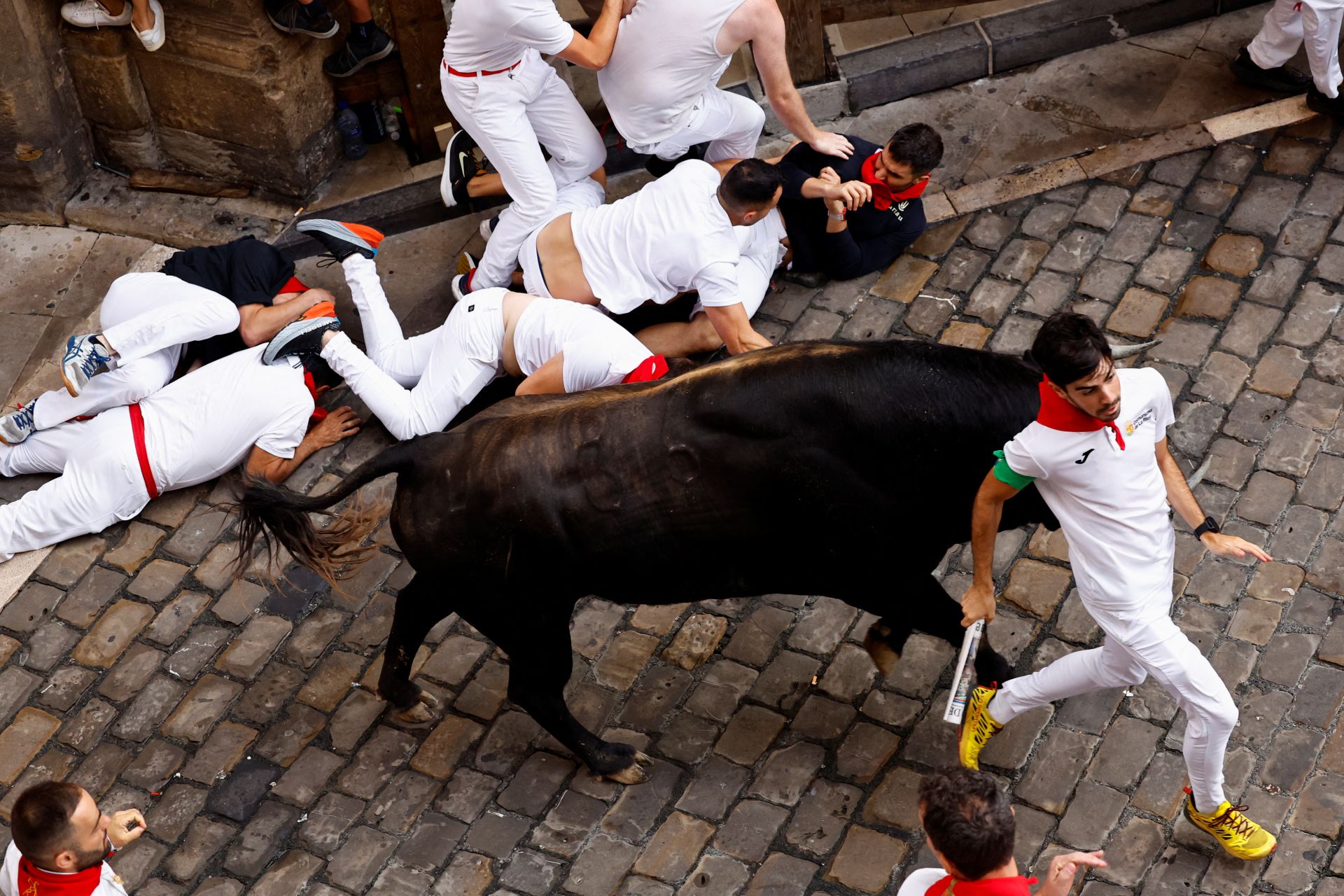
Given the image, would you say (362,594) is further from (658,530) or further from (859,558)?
(859,558)

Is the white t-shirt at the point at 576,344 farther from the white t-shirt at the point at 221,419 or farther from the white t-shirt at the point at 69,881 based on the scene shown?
the white t-shirt at the point at 69,881

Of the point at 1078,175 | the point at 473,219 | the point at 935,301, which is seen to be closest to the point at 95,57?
the point at 473,219

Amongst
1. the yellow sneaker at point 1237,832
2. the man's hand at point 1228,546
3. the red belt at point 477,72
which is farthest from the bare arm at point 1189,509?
the red belt at point 477,72

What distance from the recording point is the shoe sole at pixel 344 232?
22.5 ft

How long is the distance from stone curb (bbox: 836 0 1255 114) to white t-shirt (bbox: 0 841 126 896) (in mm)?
5323

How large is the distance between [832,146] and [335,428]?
2619 millimetres

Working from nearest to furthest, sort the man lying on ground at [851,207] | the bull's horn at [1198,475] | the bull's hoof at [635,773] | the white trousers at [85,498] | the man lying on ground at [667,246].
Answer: the bull's hoof at [635,773], the bull's horn at [1198,475], the man lying on ground at [667,246], the white trousers at [85,498], the man lying on ground at [851,207]

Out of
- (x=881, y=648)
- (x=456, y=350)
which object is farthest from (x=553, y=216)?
(x=881, y=648)

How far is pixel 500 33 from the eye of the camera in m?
6.51

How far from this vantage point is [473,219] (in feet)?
25.4

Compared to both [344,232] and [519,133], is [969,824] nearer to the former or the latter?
[519,133]

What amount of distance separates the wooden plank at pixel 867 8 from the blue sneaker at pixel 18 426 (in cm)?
462

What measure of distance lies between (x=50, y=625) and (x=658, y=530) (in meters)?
2.90

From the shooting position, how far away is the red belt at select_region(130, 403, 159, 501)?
6.33 meters
